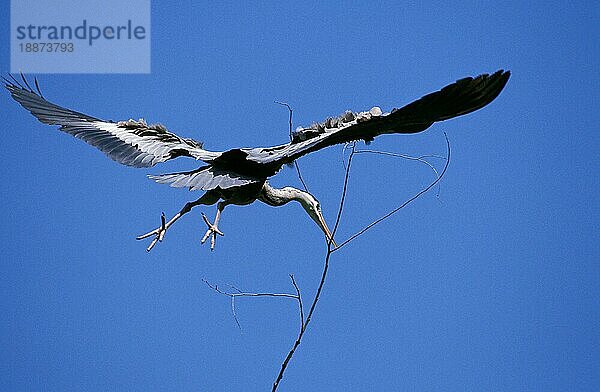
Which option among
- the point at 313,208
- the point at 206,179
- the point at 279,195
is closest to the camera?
the point at 206,179

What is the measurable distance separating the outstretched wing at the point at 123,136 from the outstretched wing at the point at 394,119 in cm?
34

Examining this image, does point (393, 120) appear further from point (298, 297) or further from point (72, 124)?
point (72, 124)

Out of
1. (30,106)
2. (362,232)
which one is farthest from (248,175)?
(30,106)

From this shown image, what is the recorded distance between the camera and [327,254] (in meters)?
3.64

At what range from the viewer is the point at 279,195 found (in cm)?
404

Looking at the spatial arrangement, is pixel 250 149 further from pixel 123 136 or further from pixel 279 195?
pixel 123 136

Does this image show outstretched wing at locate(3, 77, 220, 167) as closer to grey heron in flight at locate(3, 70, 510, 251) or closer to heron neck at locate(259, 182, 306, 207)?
grey heron in flight at locate(3, 70, 510, 251)

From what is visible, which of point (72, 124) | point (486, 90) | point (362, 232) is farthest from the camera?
point (72, 124)

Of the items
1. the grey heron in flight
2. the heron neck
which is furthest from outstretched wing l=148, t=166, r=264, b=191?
the heron neck

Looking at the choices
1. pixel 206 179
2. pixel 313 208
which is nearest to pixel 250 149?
pixel 206 179

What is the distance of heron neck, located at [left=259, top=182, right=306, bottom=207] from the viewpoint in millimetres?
3930

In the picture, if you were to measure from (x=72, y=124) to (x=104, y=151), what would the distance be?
426 mm

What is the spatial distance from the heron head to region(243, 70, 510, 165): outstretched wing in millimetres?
456

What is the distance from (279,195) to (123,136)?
749 mm
